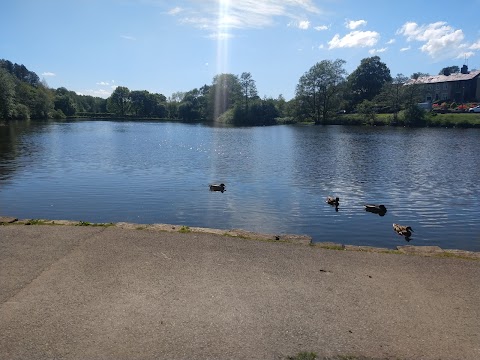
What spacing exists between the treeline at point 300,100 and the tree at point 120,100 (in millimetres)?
18804

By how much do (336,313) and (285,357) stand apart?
1188 mm

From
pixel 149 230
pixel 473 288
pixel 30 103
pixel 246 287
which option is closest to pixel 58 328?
pixel 246 287

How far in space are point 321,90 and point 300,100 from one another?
221 inches

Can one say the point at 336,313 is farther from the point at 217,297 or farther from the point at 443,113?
the point at 443,113

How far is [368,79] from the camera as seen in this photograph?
10925cm

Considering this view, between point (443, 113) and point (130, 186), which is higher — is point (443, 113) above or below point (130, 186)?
above

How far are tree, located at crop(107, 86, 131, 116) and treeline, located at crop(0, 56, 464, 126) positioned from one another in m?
18.8

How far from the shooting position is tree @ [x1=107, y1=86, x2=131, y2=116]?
489 ft

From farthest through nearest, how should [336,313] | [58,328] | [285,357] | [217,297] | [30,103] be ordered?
[30,103] < [217,297] < [336,313] < [58,328] < [285,357]

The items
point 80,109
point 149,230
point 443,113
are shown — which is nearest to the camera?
point 149,230

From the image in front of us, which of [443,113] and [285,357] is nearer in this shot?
[285,357]

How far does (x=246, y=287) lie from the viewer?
19.0 feet

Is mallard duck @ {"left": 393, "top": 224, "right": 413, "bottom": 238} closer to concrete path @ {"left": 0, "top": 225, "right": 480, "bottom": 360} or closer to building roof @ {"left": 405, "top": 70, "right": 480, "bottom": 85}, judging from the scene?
concrete path @ {"left": 0, "top": 225, "right": 480, "bottom": 360}

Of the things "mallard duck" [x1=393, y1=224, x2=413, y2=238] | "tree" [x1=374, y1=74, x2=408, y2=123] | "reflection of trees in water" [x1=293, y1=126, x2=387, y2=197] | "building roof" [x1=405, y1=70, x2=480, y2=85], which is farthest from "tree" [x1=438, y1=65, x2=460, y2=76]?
"mallard duck" [x1=393, y1=224, x2=413, y2=238]
